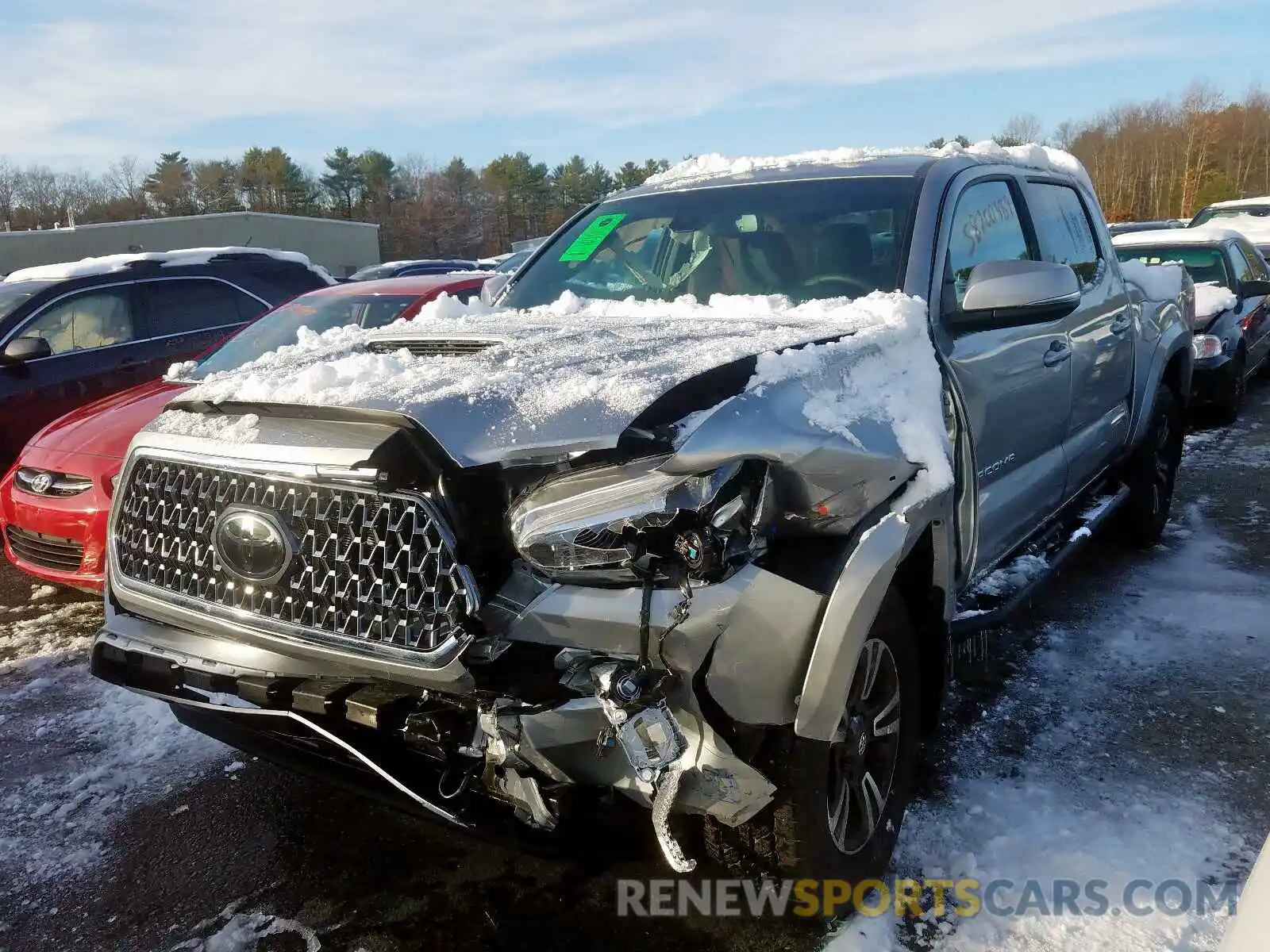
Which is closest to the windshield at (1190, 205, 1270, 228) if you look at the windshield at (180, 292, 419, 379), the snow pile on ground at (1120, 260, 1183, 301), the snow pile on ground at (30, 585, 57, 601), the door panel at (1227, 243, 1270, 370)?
the door panel at (1227, 243, 1270, 370)

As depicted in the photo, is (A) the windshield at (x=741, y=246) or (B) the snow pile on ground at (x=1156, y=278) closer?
(A) the windshield at (x=741, y=246)

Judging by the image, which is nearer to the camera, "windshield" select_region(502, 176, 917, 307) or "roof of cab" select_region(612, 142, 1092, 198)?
"windshield" select_region(502, 176, 917, 307)

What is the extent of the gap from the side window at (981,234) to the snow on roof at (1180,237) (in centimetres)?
687

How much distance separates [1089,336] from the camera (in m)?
3.98

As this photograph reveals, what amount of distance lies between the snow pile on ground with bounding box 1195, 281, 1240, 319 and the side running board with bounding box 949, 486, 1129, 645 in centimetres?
491

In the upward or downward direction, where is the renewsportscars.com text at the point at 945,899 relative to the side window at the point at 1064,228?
downward

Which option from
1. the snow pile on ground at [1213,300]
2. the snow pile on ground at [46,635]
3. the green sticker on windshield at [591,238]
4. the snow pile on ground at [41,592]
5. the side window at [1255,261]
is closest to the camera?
the green sticker on windshield at [591,238]

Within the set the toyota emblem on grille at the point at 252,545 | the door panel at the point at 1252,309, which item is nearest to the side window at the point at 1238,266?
the door panel at the point at 1252,309

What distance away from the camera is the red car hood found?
485 cm

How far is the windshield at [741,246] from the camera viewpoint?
10.3ft

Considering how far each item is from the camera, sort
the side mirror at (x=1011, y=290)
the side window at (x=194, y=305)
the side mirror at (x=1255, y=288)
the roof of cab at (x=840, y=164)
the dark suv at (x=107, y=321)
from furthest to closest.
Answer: the side mirror at (x=1255, y=288) → the side window at (x=194, y=305) → the dark suv at (x=107, y=321) → the roof of cab at (x=840, y=164) → the side mirror at (x=1011, y=290)

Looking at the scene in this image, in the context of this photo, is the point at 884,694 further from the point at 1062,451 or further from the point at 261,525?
the point at 1062,451

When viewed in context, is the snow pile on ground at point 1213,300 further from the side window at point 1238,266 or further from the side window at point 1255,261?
the side window at point 1255,261

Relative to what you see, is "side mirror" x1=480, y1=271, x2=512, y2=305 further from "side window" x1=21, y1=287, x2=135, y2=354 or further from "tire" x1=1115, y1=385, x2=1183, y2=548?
"side window" x1=21, y1=287, x2=135, y2=354
